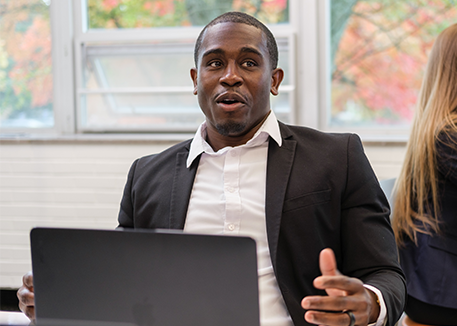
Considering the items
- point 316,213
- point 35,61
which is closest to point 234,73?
point 316,213

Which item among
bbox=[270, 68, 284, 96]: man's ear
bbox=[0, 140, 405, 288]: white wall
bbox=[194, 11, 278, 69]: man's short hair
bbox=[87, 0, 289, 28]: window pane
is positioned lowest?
bbox=[0, 140, 405, 288]: white wall

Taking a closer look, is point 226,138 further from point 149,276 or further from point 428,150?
point 428,150

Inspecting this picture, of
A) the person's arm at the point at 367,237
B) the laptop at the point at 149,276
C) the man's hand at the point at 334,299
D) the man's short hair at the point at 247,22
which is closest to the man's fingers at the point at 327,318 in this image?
the man's hand at the point at 334,299

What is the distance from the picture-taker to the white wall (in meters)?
2.70

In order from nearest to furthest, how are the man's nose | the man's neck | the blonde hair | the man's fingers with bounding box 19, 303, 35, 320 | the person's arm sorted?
the man's fingers with bounding box 19, 303, 35, 320 < the person's arm < the man's nose < the man's neck < the blonde hair

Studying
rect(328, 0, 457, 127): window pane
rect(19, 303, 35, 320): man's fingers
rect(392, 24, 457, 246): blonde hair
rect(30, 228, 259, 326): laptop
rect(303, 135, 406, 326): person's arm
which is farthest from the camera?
rect(328, 0, 457, 127): window pane

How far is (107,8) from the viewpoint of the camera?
9.27ft

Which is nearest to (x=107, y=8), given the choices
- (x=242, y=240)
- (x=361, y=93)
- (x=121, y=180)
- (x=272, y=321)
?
(x=121, y=180)

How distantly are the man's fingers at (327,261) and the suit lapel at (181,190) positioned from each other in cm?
56

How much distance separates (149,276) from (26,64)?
257 centimetres

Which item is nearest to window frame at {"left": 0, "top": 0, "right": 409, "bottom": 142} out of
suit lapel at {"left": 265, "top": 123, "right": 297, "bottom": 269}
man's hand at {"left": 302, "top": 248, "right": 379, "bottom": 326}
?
suit lapel at {"left": 265, "top": 123, "right": 297, "bottom": 269}

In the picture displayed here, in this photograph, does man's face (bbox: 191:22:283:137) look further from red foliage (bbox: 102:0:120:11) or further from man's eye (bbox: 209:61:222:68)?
red foliage (bbox: 102:0:120:11)

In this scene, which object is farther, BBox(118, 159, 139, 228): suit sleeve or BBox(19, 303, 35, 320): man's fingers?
BBox(118, 159, 139, 228): suit sleeve

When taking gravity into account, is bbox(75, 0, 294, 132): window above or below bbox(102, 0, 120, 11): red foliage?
below
